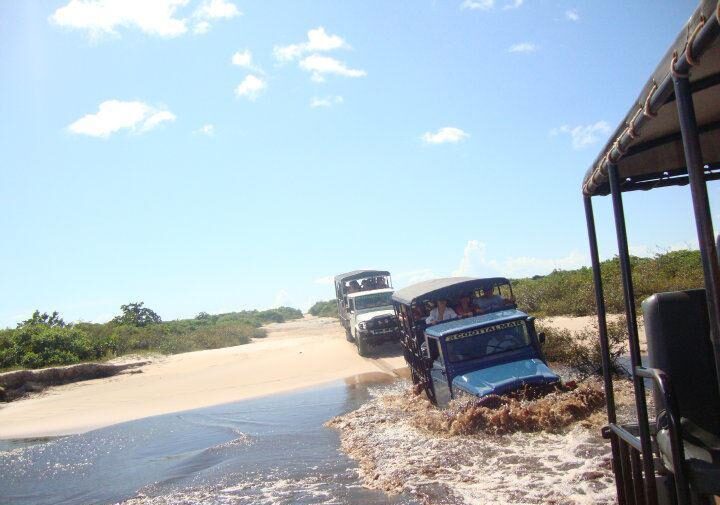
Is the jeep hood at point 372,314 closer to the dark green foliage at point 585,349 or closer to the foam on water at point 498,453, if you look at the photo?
the dark green foliage at point 585,349

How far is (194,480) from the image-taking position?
28.2 feet

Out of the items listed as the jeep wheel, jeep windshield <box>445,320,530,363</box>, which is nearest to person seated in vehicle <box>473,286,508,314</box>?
jeep windshield <box>445,320,530,363</box>

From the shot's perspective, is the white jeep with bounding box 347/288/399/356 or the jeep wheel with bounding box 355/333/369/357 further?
the jeep wheel with bounding box 355/333/369/357

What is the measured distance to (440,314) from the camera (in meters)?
11.0

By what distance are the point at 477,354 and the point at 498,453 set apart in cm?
200

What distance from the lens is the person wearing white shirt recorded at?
10.9 metres

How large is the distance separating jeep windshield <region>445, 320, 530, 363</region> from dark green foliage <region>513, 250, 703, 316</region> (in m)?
10.3

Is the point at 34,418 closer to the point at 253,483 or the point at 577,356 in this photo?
the point at 253,483

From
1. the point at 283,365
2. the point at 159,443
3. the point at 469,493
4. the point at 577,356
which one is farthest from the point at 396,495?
the point at 283,365

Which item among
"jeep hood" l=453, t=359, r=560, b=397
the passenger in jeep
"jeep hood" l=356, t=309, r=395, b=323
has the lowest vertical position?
"jeep hood" l=453, t=359, r=560, b=397

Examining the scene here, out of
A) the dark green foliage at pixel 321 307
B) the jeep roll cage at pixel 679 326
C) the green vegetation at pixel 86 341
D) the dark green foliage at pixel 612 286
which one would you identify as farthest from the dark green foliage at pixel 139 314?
the jeep roll cage at pixel 679 326

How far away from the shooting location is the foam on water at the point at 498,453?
6.14m

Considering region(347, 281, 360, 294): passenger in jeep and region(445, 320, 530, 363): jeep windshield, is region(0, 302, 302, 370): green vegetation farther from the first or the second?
region(445, 320, 530, 363): jeep windshield

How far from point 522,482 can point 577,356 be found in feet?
25.3
